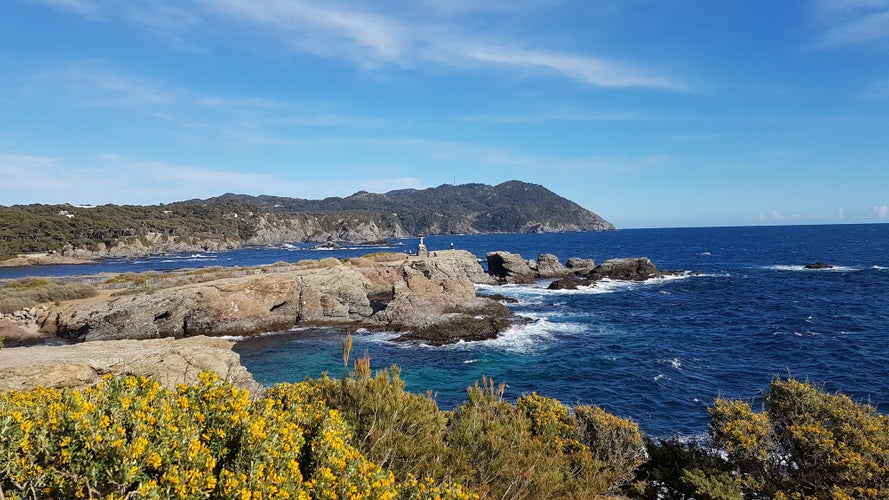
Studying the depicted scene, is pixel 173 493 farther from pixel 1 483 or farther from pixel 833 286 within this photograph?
pixel 833 286

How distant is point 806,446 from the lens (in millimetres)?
8852

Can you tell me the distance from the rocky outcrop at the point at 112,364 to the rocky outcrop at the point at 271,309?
667 inches

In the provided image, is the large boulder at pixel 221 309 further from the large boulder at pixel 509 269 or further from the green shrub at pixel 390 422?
the green shrub at pixel 390 422

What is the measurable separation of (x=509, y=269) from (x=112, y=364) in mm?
54986

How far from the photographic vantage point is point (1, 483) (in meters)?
3.91

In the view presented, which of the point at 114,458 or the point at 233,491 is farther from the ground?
the point at 114,458

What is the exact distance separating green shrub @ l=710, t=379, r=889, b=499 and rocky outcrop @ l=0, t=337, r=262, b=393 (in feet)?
38.8

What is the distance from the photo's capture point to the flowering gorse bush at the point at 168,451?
13.3 ft

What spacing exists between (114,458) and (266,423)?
1.63 meters

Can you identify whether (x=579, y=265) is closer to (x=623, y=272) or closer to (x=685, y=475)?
(x=623, y=272)

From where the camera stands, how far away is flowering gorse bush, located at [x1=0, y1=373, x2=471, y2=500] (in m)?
4.05

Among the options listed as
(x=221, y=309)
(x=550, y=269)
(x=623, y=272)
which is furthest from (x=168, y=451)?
(x=623, y=272)

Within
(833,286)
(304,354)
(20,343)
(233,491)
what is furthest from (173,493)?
(833,286)

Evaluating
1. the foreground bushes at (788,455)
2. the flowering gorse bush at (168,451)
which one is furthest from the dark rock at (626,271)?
the flowering gorse bush at (168,451)
